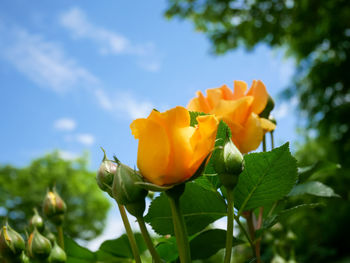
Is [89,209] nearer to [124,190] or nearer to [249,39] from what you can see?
[249,39]

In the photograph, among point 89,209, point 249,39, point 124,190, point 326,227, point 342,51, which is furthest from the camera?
point 89,209

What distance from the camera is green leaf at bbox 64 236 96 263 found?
50 centimetres

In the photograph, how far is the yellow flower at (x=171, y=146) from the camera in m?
0.28

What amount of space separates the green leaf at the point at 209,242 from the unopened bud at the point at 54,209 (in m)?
0.19

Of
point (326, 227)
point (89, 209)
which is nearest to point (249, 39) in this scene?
point (326, 227)

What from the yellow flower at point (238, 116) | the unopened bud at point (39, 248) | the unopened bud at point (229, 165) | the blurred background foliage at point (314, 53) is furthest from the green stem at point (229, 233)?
the blurred background foliage at point (314, 53)

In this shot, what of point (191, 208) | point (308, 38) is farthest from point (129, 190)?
point (308, 38)

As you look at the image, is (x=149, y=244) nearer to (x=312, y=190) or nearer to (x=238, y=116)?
(x=238, y=116)

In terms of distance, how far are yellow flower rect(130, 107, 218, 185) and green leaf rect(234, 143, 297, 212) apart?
8 cm

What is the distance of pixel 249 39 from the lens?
17.6ft

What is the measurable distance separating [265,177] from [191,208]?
0.08 metres

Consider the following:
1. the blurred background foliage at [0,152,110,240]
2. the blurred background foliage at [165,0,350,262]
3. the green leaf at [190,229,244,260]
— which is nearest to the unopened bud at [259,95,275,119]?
the green leaf at [190,229,244,260]

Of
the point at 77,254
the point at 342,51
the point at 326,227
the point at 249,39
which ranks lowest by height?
the point at 77,254

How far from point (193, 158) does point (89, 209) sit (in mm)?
13131
